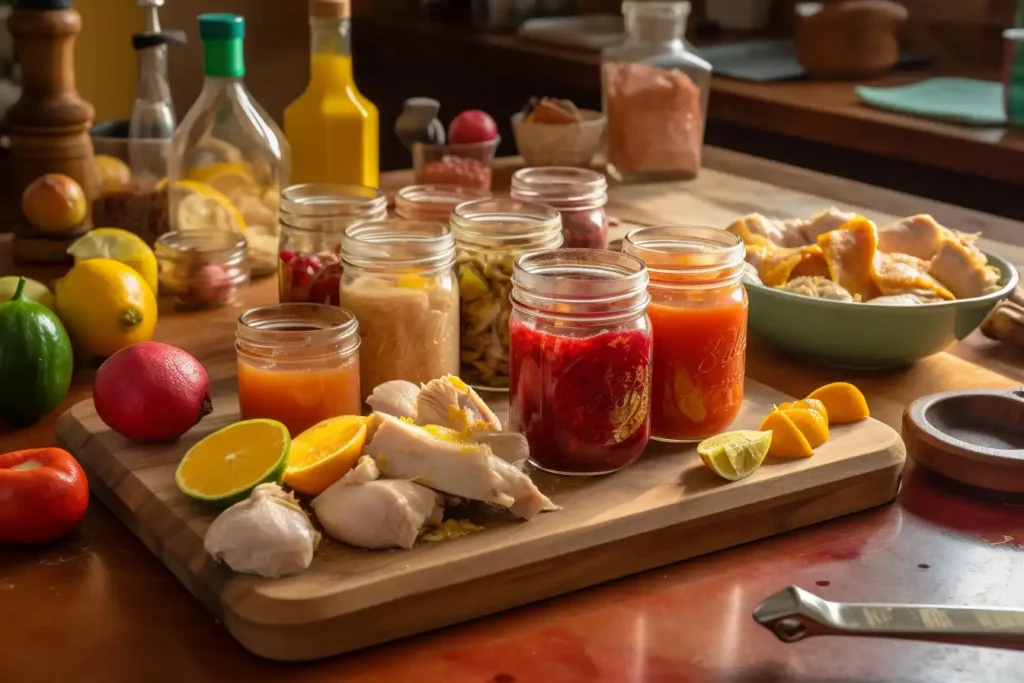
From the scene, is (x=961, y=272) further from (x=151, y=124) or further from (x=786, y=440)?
(x=151, y=124)

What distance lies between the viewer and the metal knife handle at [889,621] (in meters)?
0.77

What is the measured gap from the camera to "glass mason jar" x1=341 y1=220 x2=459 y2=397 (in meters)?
1.16

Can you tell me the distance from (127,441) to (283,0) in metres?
3.21

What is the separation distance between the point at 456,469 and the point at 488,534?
53 mm

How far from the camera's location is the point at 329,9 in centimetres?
176

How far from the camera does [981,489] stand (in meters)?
1.05

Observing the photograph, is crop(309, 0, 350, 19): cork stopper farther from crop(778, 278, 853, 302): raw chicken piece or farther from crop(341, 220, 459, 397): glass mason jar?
crop(778, 278, 853, 302): raw chicken piece

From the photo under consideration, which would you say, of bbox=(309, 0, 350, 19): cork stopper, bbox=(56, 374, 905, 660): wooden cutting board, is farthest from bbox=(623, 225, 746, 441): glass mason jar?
bbox=(309, 0, 350, 19): cork stopper

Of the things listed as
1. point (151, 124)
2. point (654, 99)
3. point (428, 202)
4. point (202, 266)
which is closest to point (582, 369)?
point (428, 202)

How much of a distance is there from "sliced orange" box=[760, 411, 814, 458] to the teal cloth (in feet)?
5.56

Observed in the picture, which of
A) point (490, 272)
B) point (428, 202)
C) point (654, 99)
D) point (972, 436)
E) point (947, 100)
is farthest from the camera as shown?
point (947, 100)

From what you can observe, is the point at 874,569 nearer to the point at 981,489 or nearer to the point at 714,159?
the point at 981,489

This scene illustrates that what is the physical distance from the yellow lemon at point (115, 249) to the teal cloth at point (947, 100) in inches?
69.4

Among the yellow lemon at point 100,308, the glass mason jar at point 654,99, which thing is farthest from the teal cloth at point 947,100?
the yellow lemon at point 100,308
